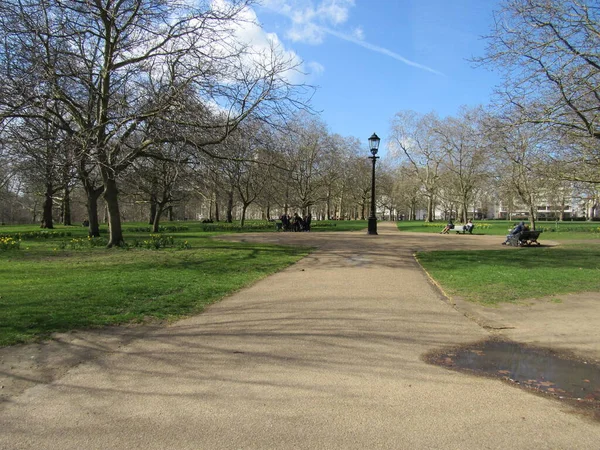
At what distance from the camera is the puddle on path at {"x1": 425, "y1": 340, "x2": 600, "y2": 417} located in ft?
12.6

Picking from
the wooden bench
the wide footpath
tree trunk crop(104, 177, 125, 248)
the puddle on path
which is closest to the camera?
the wide footpath

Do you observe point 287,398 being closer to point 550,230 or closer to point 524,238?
point 524,238

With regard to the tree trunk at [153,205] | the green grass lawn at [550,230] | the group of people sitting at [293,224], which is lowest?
the green grass lawn at [550,230]

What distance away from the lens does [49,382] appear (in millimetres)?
3898

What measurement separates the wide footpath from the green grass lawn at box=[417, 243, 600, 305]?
2.73 metres

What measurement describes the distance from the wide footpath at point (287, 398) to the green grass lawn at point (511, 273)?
2.73 m

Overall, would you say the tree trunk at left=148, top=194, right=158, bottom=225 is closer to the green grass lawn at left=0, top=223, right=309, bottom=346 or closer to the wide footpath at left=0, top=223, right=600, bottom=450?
the green grass lawn at left=0, top=223, right=309, bottom=346

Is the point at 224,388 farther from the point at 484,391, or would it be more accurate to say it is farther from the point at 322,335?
the point at 484,391

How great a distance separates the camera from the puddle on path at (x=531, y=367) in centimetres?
386

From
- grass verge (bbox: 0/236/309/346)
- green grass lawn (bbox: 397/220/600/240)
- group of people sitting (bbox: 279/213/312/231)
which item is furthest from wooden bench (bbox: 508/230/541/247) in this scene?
group of people sitting (bbox: 279/213/312/231)

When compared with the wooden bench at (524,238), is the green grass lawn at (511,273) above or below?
below

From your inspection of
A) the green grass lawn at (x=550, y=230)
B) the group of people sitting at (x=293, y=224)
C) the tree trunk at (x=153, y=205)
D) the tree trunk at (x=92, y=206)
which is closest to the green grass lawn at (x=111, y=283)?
the tree trunk at (x=92, y=206)

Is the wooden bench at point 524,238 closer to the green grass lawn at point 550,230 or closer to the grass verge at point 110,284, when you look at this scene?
the green grass lawn at point 550,230

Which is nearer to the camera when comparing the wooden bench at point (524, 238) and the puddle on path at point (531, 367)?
the puddle on path at point (531, 367)
